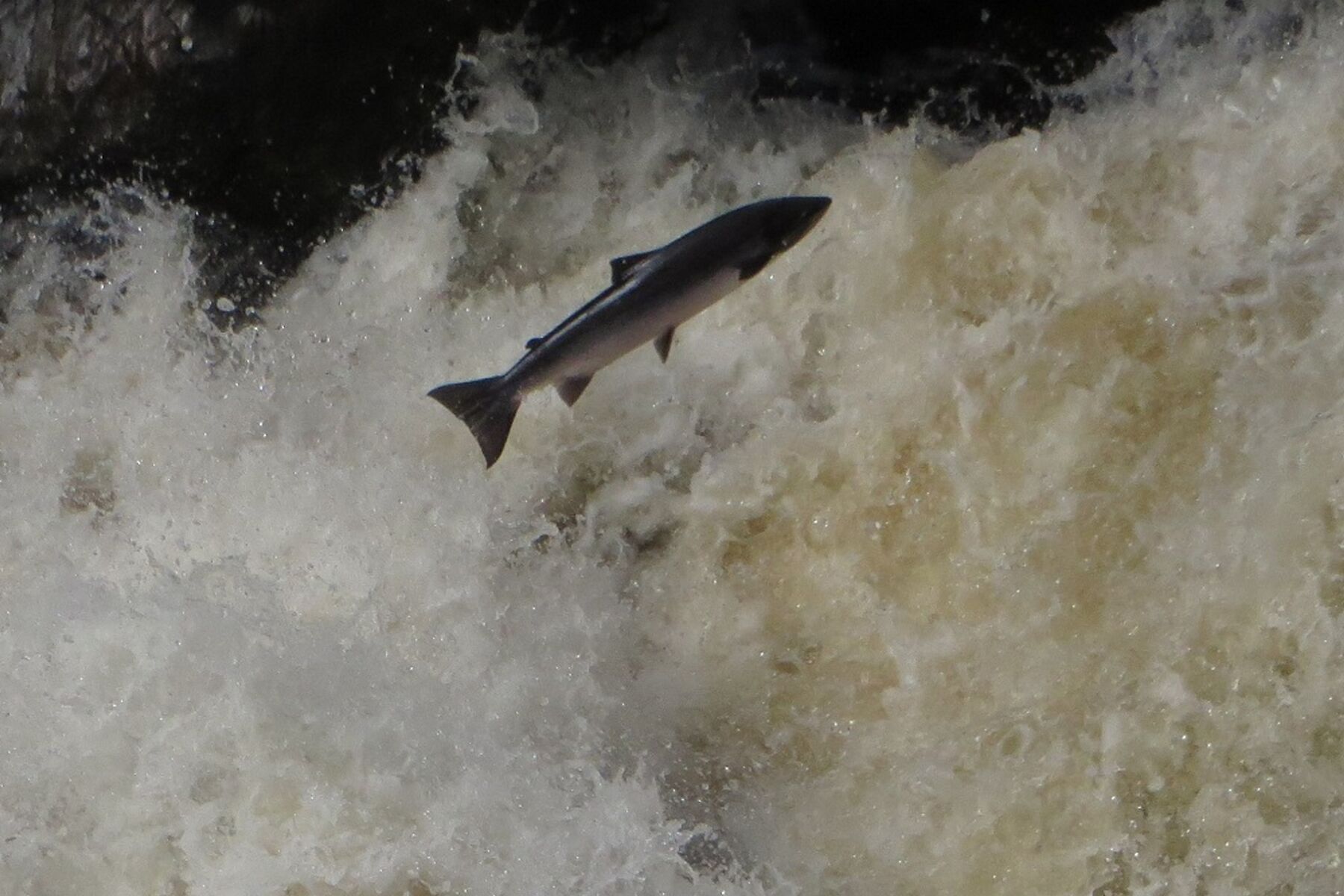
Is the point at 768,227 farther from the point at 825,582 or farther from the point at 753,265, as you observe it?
the point at 825,582

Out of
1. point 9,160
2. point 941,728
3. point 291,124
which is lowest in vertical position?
point 941,728

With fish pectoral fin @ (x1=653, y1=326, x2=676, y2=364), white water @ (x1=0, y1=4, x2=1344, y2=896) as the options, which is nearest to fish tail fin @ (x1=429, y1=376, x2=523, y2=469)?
fish pectoral fin @ (x1=653, y1=326, x2=676, y2=364)

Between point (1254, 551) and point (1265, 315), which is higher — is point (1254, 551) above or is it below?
below

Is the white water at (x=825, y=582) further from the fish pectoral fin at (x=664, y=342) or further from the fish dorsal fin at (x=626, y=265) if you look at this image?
the fish dorsal fin at (x=626, y=265)

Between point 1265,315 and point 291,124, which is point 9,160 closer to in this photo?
point 291,124

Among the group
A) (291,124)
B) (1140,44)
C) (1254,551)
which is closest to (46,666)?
(291,124)

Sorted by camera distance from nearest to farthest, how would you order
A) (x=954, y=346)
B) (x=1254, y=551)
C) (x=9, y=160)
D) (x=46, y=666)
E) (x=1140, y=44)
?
(x=1254, y=551), (x=954, y=346), (x=46, y=666), (x=1140, y=44), (x=9, y=160)
